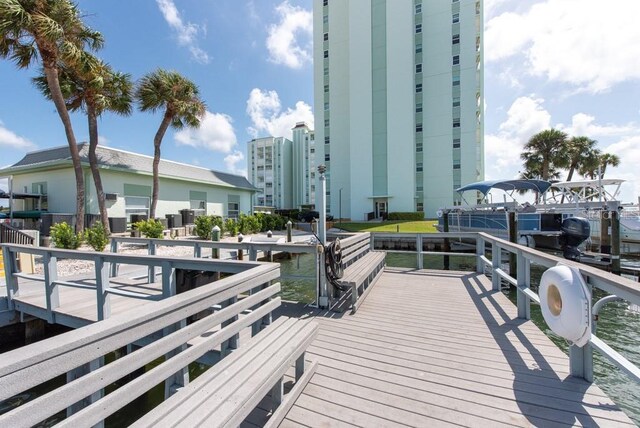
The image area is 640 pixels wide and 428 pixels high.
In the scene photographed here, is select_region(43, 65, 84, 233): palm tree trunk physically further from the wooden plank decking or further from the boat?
the boat

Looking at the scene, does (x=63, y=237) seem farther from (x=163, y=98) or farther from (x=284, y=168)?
(x=284, y=168)

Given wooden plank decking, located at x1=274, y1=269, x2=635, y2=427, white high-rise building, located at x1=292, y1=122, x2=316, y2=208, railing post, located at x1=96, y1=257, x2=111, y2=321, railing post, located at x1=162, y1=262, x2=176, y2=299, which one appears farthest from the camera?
white high-rise building, located at x1=292, y1=122, x2=316, y2=208

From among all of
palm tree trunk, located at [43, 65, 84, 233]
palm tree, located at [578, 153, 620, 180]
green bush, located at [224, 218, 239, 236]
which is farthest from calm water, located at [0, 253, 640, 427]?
palm tree, located at [578, 153, 620, 180]

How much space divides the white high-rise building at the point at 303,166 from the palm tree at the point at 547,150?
31.0 meters

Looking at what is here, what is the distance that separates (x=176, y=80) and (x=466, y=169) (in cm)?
2647

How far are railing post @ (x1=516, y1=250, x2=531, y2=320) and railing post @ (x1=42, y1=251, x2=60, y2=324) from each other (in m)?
6.11

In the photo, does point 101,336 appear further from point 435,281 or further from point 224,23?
point 224,23

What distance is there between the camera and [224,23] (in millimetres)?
12773

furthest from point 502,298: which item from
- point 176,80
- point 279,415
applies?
point 176,80

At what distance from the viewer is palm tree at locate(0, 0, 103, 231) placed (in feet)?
28.5

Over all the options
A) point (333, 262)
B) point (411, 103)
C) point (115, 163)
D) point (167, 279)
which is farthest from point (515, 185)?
point (115, 163)

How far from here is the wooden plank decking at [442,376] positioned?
2.05m

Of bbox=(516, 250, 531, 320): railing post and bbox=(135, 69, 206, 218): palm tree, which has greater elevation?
bbox=(135, 69, 206, 218): palm tree

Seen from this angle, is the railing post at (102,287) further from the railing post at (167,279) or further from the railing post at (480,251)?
the railing post at (480,251)
